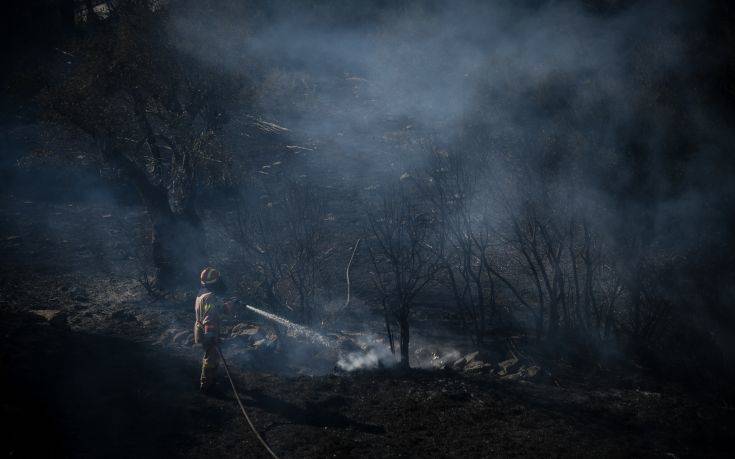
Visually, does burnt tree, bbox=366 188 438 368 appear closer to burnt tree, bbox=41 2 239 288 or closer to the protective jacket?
the protective jacket

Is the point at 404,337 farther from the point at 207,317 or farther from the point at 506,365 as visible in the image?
the point at 207,317

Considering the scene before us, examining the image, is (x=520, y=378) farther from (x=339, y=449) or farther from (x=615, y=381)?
(x=339, y=449)

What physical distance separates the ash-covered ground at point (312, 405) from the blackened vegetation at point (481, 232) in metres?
0.04

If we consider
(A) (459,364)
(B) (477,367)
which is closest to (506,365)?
(B) (477,367)

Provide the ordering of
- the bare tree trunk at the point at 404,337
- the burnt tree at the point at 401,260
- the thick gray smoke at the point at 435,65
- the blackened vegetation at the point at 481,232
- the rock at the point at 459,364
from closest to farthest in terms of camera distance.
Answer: the blackened vegetation at the point at 481,232 → the bare tree trunk at the point at 404,337 → the burnt tree at the point at 401,260 → the rock at the point at 459,364 → the thick gray smoke at the point at 435,65

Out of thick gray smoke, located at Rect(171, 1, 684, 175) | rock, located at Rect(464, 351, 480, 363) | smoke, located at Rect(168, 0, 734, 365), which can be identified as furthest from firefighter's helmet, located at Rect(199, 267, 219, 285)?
thick gray smoke, located at Rect(171, 1, 684, 175)

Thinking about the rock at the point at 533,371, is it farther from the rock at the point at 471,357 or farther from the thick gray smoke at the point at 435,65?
the thick gray smoke at the point at 435,65

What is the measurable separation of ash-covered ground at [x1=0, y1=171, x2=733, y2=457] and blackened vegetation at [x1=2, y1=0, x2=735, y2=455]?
0.04 meters

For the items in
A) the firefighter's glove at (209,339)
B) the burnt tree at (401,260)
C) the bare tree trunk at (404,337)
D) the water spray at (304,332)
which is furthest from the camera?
the water spray at (304,332)

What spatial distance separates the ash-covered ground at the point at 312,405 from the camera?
4566 mm

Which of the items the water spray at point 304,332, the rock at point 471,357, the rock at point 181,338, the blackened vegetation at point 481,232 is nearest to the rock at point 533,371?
the blackened vegetation at point 481,232

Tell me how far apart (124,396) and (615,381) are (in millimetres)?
5412

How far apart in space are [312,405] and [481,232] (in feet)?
11.4

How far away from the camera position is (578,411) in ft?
16.7
